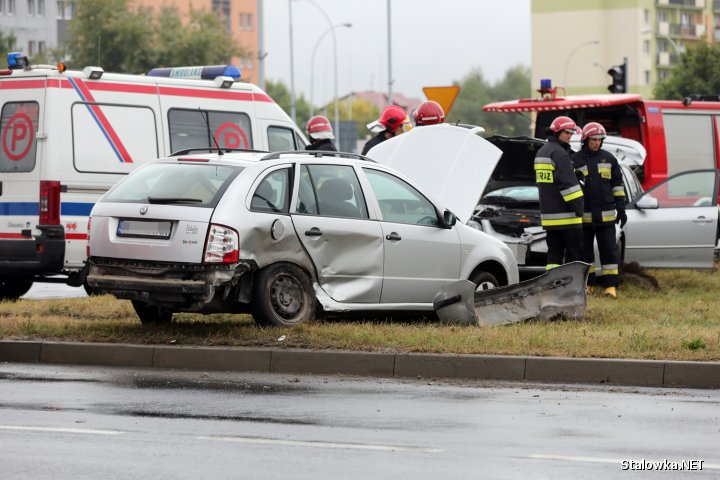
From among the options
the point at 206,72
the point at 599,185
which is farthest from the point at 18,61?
the point at 599,185

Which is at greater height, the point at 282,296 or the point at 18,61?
the point at 18,61

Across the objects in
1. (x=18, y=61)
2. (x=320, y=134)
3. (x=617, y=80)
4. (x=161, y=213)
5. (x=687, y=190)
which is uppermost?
(x=18, y=61)

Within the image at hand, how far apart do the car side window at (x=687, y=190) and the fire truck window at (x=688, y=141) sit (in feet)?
18.2

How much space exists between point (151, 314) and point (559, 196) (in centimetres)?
510

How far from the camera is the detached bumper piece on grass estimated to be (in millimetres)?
12844

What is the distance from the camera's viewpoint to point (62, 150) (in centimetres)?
1506

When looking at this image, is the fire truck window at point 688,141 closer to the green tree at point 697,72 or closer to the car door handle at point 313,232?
the car door handle at point 313,232

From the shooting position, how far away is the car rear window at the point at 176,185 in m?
11.4

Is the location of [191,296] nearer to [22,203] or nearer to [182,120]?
[22,203]

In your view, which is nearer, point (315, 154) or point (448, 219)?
point (315, 154)

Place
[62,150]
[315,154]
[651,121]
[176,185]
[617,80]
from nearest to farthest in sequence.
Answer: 1. [176,185]
2. [315,154]
3. [62,150]
4. [651,121]
5. [617,80]

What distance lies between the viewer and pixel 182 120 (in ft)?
54.2

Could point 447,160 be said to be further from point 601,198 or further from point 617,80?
point 617,80

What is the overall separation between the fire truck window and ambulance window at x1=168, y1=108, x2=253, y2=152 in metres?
9.36
